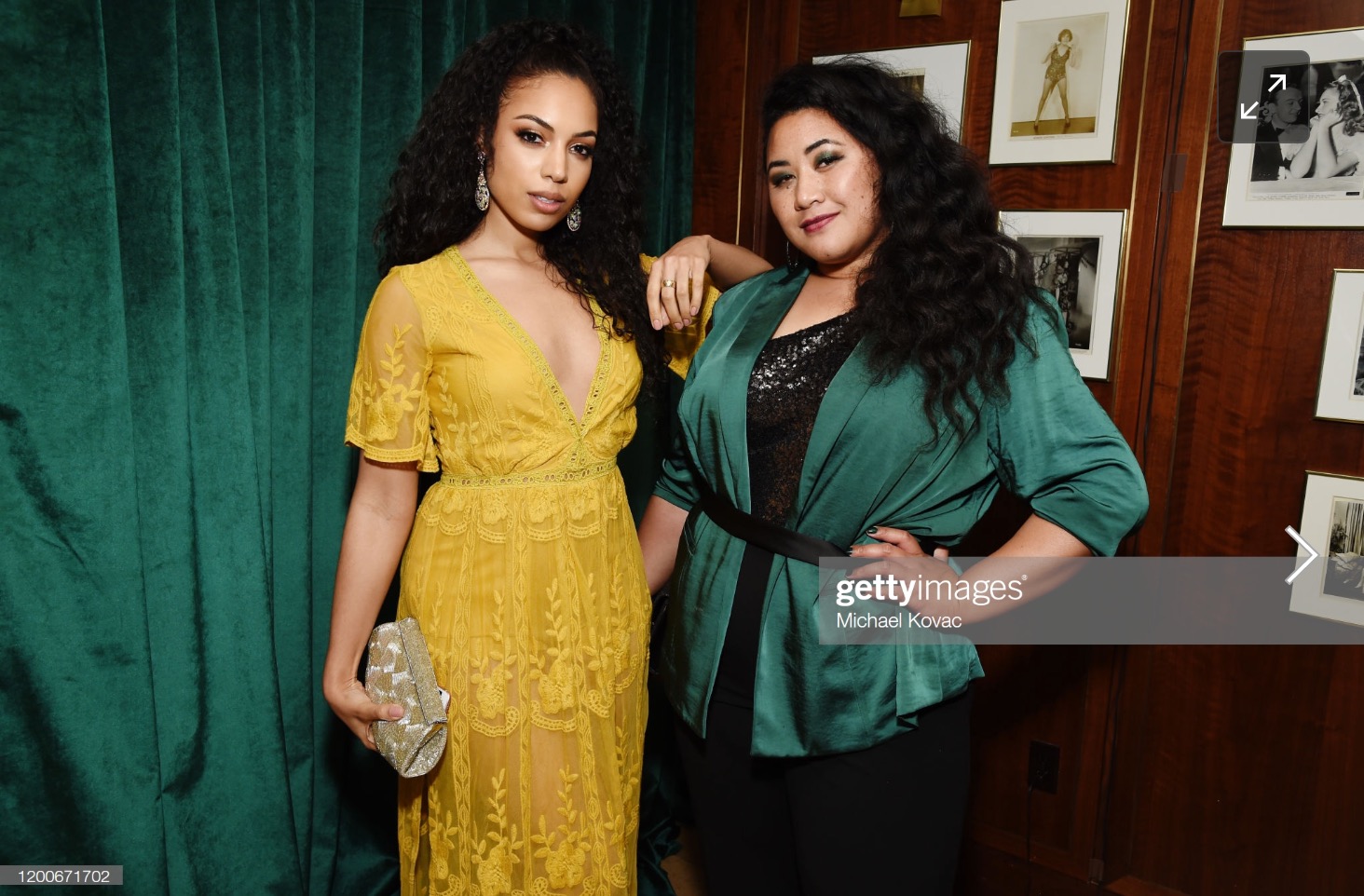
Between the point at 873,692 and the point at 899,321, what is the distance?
53cm

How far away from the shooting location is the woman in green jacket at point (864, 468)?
1.39m

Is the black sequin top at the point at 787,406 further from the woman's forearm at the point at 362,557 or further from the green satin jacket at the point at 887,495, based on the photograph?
the woman's forearm at the point at 362,557

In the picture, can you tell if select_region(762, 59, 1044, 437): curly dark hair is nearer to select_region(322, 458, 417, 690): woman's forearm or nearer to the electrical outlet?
select_region(322, 458, 417, 690): woman's forearm

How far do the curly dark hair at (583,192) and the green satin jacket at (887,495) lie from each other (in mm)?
318

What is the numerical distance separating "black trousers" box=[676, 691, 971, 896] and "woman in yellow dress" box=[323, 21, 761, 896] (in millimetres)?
212

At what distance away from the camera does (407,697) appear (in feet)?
4.72

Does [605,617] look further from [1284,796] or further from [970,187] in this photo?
[1284,796]

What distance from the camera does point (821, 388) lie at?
1466 millimetres

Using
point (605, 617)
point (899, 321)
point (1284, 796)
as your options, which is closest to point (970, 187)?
point (899, 321)

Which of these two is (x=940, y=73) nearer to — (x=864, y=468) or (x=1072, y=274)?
(x=1072, y=274)

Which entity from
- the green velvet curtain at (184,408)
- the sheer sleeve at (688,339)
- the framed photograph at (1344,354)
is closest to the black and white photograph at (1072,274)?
the framed photograph at (1344,354)

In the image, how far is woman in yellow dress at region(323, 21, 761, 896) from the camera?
58.7 inches

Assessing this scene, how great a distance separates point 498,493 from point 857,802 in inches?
27.7

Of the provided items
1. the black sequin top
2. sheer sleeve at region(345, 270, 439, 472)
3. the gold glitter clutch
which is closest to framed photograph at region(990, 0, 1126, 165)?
the black sequin top
